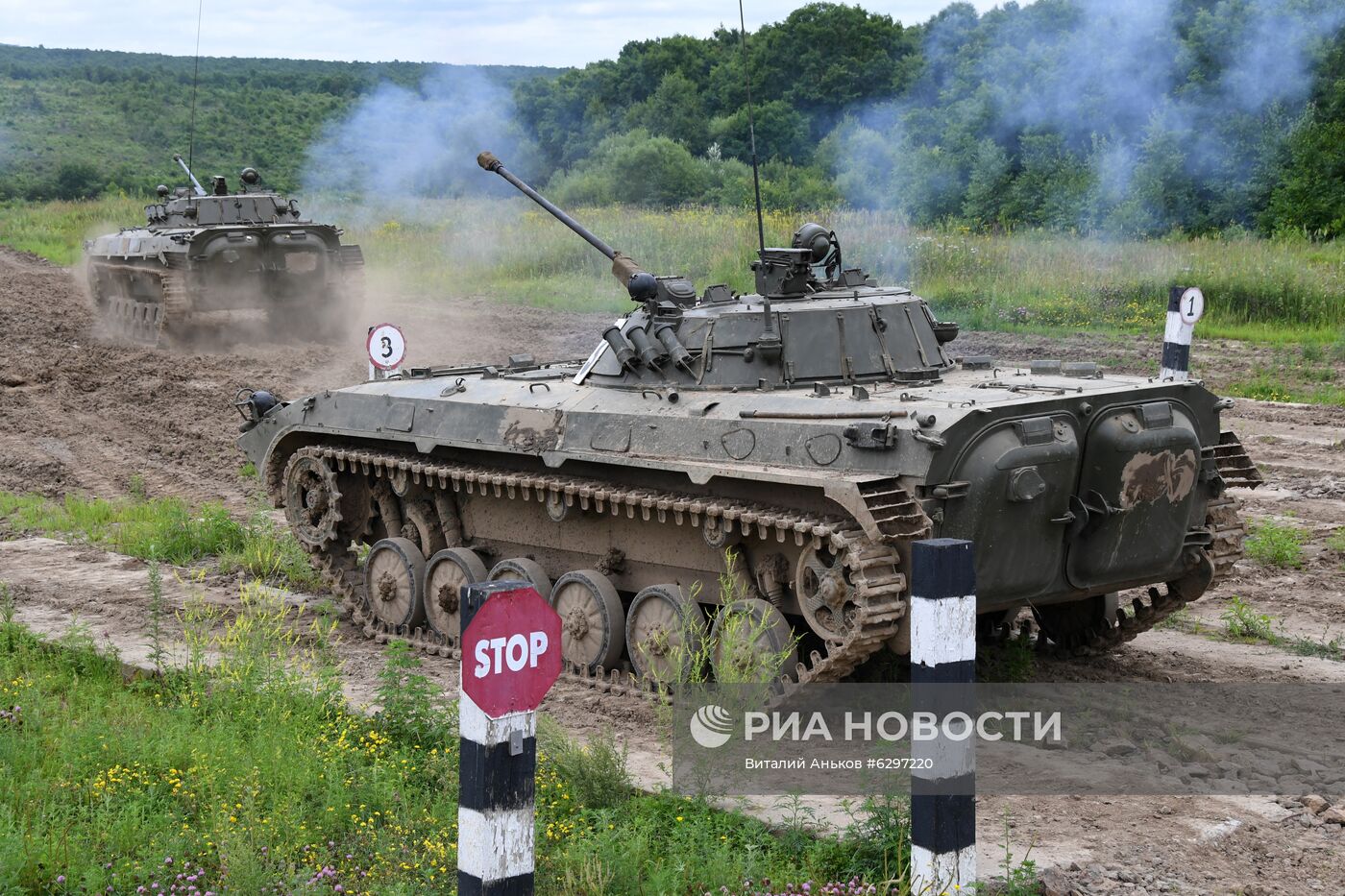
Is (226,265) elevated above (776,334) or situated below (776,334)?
above

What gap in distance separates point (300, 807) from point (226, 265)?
675 inches

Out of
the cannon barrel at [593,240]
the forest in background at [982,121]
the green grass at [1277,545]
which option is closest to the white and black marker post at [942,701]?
the cannon barrel at [593,240]

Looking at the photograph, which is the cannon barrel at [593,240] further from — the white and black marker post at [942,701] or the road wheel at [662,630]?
the white and black marker post at [942,701]

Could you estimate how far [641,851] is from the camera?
612cm

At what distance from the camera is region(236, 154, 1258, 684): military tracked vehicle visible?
7.84 m

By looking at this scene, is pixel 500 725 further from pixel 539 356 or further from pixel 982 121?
pixel 982 121

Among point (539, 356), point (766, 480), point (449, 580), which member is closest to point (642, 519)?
point (766, 480)

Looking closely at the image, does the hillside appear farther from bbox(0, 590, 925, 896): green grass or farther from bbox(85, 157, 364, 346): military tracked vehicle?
bbox(0, 590, 925, 896): green grass

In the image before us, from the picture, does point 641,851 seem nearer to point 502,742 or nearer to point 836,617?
point 502,742

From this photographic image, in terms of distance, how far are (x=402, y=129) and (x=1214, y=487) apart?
2729cm

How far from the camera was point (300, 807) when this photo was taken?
6578mm

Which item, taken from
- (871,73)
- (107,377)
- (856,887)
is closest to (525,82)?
(871,73)

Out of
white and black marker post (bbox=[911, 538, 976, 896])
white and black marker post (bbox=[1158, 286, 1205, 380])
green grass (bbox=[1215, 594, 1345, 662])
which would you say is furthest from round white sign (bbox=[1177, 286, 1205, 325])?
white and black marker post (bbox=[911, 538, 976, 896])

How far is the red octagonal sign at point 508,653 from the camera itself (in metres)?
4.70
